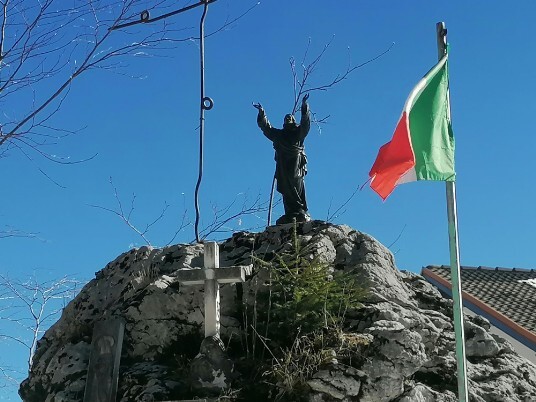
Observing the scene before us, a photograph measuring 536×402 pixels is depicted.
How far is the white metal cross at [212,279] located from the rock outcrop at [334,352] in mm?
343

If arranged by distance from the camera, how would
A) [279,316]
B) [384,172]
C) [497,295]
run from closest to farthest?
[384,172]
[279,316]
[497,295]

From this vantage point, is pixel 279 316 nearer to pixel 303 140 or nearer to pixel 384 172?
pixel 384 172

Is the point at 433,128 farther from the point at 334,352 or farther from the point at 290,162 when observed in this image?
the point at 290,162

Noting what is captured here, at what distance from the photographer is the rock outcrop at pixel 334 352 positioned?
6977mm

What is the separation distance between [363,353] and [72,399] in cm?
263

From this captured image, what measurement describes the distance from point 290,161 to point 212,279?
7.38 feet

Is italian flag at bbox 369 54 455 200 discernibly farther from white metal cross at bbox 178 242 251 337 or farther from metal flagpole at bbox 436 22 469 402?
white metal cross at bbox 178 242 251 337

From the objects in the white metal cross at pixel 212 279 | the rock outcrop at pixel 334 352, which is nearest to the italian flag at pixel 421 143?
the rock outcrop at pixel 334 352

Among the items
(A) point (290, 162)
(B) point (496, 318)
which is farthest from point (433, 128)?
(B) point (496, 318)

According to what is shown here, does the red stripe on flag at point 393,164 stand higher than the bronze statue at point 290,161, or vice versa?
the bronze statue at point 290,161

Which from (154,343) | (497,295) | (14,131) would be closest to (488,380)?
(154,343)

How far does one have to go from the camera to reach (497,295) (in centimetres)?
1714

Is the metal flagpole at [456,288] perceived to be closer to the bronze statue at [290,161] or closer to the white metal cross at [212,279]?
the white metal cross at [212,279]

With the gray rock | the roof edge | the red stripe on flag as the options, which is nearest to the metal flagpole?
the red stripe on flag
